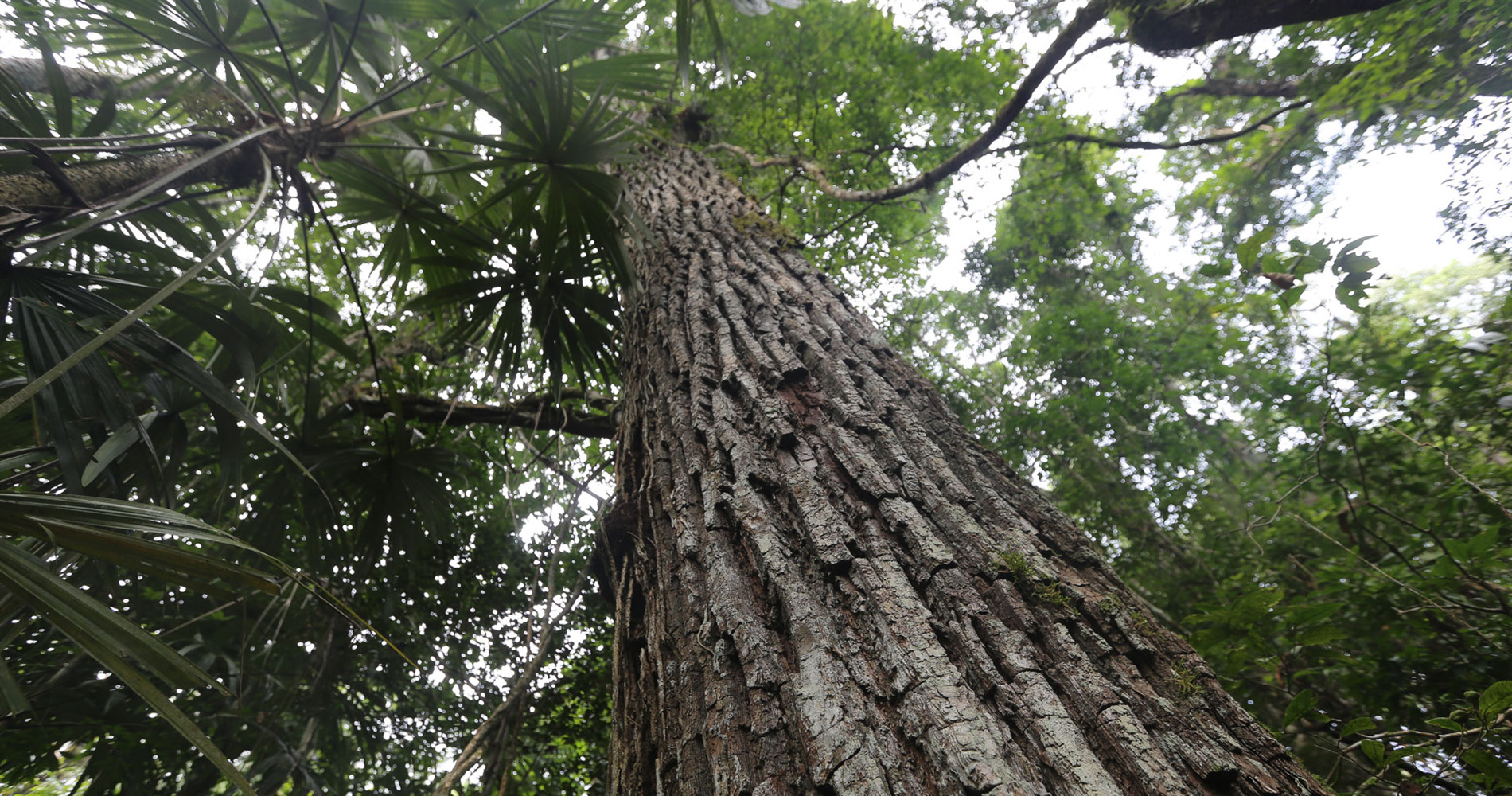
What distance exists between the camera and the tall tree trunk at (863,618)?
0.66 m

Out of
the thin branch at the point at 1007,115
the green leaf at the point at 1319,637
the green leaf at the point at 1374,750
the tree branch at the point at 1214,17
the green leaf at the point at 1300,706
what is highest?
the thin branch at the point at 1007,115

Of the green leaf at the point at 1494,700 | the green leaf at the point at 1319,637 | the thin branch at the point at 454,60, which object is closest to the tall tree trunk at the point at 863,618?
the green leaf at the point at 1494,700

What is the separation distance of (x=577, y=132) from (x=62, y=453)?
1624 mm

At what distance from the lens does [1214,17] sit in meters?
2.39

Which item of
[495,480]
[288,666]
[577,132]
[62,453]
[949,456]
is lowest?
[949,456]

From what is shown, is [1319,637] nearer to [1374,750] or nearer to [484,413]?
[1374,750]

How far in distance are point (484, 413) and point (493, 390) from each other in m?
0.74

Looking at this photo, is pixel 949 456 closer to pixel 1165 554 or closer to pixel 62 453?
pixel 62 453

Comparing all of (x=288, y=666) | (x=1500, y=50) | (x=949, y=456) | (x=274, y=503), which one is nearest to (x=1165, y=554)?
(x=1500, y=50)

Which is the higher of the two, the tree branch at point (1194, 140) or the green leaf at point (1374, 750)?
the tree branch at point (1194, 140)

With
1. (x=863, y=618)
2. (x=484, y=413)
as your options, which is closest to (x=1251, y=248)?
(x=863, y=618)

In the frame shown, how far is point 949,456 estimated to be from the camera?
1.17 m

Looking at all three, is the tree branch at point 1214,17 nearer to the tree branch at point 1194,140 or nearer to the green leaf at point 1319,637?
the tree branch at point 1194,140

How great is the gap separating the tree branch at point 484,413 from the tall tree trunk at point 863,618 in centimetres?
182
